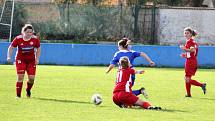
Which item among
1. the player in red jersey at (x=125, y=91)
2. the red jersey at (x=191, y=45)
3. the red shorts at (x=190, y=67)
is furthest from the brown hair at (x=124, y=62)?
the red shorts at (x=190, y=67)

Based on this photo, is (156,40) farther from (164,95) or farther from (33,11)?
(164,95)

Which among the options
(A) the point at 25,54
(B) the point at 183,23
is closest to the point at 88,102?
(A) the point at 25,54

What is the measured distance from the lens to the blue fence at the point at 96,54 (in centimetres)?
3359

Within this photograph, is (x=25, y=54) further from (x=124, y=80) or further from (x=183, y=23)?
(x=183, y=23)

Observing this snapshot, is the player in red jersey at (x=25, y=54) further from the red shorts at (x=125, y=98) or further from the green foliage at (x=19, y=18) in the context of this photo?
the green foliage at (x=19, y=18)

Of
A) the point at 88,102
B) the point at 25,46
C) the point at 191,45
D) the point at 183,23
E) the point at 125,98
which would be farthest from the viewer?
the point at 183,23

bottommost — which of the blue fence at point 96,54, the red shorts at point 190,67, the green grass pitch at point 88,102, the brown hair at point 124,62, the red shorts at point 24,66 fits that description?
the blue fence at point 96,54

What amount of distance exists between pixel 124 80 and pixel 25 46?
3.31 m

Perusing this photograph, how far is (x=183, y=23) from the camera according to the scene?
150 feet

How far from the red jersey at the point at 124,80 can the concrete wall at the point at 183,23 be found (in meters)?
30.6

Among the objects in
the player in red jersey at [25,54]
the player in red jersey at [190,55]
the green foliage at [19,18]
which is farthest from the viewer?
the green foliage at [19,18]

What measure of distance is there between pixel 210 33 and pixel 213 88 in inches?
1020

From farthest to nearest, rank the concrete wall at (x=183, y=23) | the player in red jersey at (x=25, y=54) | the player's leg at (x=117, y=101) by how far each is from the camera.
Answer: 1. the concrete wall at (x=183, y=23)
2. the player in red jersey at (x=25, y=54)
3. the player's leg at (x=117, y=101)

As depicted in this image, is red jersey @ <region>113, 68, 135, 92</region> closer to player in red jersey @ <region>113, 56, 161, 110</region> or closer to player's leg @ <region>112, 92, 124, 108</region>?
player in red jersey @ <region>113, 56, 161, 110</region>
